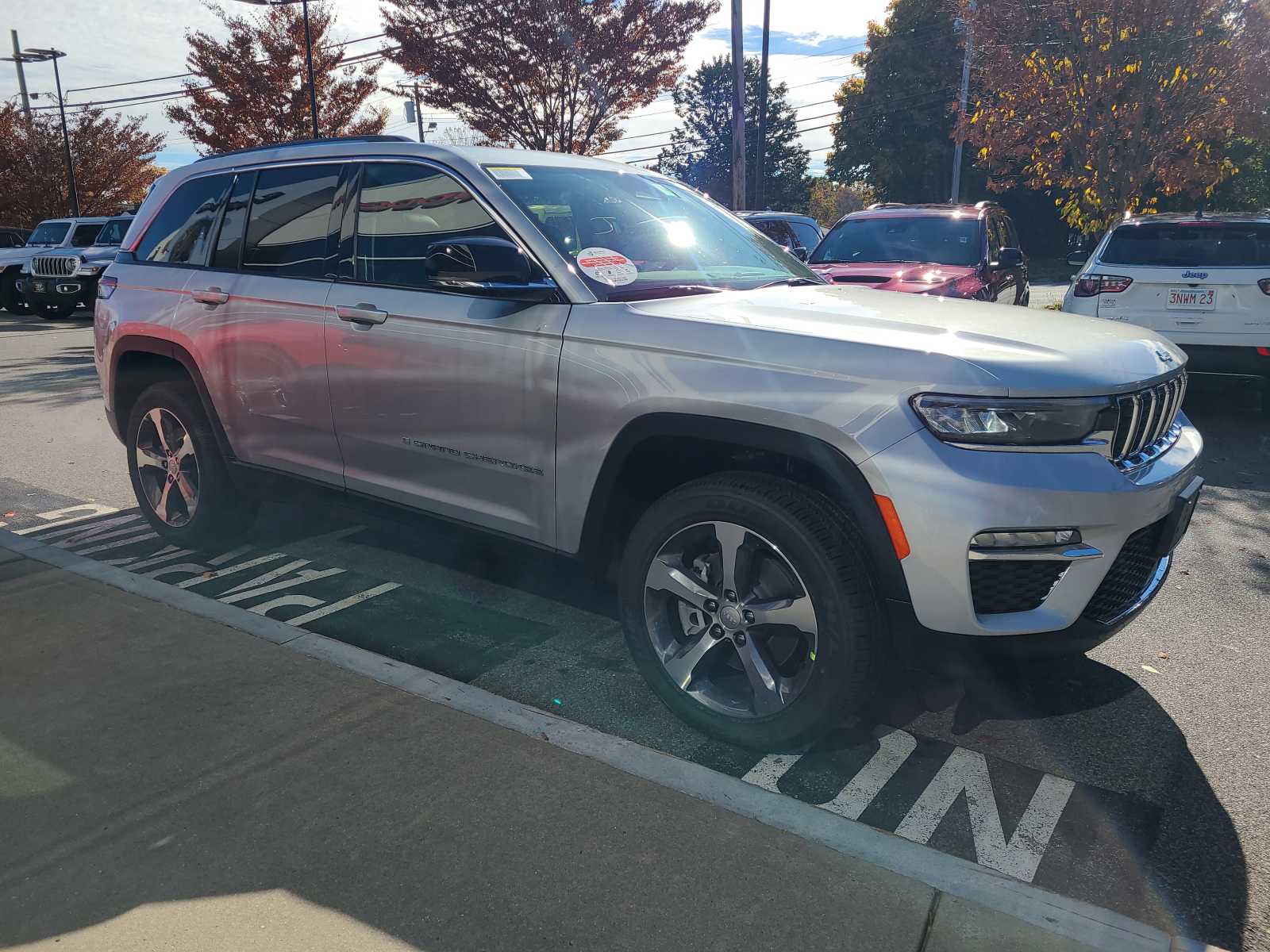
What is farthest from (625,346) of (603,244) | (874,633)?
(874,633)

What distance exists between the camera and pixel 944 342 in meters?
2.89

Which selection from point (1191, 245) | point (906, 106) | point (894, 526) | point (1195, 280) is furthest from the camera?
point (906, 106)

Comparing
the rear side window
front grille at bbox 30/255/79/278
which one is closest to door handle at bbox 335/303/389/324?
the rear side window

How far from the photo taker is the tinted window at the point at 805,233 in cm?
1430

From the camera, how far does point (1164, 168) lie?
17641 millimetres

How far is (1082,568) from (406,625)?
266cm

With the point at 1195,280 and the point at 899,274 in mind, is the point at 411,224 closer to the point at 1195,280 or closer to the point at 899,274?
the point at 899,274

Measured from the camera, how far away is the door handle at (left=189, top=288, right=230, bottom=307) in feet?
15.2

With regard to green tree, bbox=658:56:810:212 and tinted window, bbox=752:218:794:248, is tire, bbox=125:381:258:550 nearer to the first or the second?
tinted window, bbox=752:218:794:248

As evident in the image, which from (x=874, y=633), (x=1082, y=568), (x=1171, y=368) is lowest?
(x=874, y=633)

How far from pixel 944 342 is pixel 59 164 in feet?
132

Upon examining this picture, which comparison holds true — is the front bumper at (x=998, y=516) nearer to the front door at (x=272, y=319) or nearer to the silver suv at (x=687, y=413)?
the silver suv at (x=687, y=413)

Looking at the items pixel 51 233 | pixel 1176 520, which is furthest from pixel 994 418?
pixel 51 233

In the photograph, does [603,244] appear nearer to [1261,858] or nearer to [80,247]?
[1261,858]
